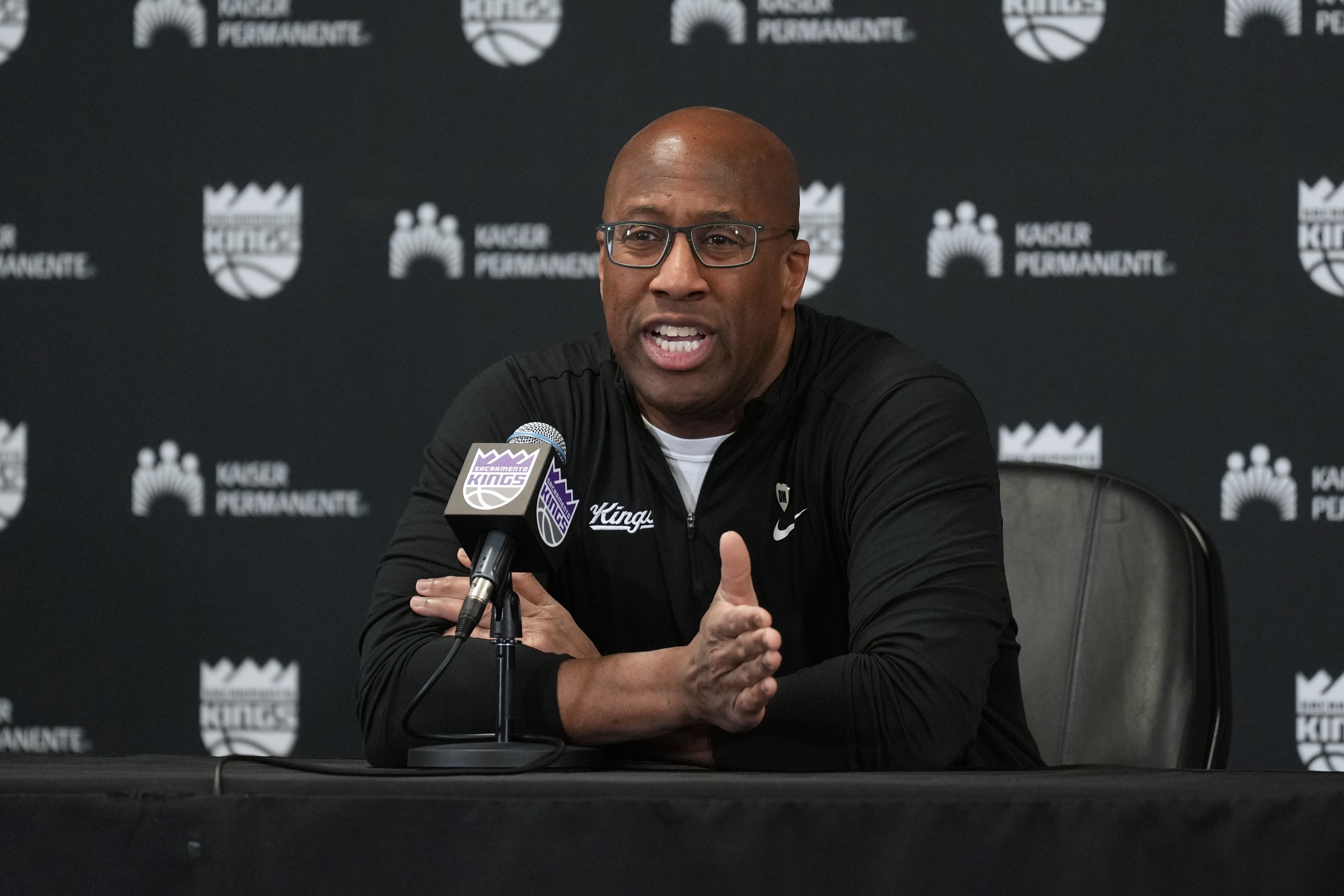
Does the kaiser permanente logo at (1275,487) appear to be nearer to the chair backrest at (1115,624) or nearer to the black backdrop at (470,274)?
the black backdrop at (470,274)

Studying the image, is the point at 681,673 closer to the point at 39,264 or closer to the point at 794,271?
the point at 794,271

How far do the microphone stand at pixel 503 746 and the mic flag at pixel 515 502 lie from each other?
50 mm

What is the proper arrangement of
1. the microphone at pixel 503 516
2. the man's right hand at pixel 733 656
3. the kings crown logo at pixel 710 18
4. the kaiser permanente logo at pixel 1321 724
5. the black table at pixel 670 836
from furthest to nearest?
the kings crown logo at pixel 710 18 → the kaiser permanente logo at pixel 1321 724 → the man's right hand at pixel 733 656 → the microphone at pixel 503 516 → the black table at pixel 670 836

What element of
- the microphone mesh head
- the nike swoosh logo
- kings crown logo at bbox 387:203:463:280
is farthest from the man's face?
kings crown logo at bbox 387:203:463:280

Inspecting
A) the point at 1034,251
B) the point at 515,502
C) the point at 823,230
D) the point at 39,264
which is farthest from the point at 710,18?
the point at 515,502

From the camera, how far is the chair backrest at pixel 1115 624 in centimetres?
182

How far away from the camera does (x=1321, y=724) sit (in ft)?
9.56

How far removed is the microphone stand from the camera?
127cm

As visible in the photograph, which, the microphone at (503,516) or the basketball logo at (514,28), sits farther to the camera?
the basketball logo at (514,28)

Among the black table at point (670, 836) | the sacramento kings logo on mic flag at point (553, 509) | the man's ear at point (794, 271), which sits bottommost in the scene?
the black table at point (670, 836)

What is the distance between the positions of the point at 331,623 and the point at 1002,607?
1918 millimetres

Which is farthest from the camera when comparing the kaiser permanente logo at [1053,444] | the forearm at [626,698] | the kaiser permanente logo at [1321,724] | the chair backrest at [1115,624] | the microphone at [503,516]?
the kaiser permanente logo at [1053,444]

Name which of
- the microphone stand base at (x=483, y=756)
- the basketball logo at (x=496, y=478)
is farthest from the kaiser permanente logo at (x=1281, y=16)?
the microphone stand base at (x=483, y=756)

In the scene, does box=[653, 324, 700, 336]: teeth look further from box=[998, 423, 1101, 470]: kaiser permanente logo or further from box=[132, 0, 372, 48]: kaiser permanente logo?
box=[132, 0, 372, 48]: kaiser permanente logo
